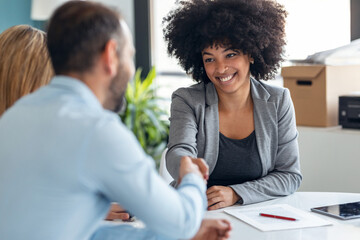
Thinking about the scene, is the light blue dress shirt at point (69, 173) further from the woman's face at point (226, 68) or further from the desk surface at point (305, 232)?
the woman's face at point (226, 68)

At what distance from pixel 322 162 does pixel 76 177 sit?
2.20 meters

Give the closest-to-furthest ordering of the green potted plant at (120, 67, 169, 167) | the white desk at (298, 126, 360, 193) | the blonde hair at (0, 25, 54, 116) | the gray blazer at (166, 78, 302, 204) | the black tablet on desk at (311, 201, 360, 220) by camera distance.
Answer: the blonde hair at (0, 25, 54, 116) → the black tablet on desk at (311, 201, 360, 220) → the gray blazer at (166, 78, 302, 204) → the white desk at (298, 126, 360, 193) → the green potted plant at (120, 67, 169, 167)

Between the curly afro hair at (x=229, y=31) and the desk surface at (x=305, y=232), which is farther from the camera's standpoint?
the curly afro hair at (x=229, y=31)

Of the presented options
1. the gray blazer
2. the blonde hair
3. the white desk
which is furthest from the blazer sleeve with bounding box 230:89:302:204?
the blonde hair

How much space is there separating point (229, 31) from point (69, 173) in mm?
1354

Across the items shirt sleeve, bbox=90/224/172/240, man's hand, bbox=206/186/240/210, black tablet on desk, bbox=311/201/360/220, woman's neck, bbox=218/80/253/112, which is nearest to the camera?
shirt sleeve, bbox=90/224/172/240

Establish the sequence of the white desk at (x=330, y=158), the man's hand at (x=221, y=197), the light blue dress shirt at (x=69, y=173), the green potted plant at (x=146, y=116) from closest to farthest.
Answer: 1. the light blue dress shirt at (x=69, y=173)
2. the man's hand at (x=221, y=197)
3. the white desk at (x=330, y=158)
4. the green potted plant at (x=146, y=116)

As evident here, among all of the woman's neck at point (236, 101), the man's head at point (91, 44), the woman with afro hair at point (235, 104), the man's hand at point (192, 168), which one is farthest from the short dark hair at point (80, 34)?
the woman's neck at point (236, 101)

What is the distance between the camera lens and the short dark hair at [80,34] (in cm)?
101

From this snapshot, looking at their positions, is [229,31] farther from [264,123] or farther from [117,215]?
[117,215]

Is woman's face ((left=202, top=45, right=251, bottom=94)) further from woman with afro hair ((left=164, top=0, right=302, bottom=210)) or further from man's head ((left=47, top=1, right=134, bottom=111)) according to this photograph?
man's head ((left=47, top=1, right=134, bottom=111))

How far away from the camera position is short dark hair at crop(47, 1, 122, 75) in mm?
1009

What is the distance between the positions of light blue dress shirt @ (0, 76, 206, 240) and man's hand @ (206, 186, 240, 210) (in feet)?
2.56

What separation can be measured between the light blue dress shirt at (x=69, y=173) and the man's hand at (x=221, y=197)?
0.78 metres
